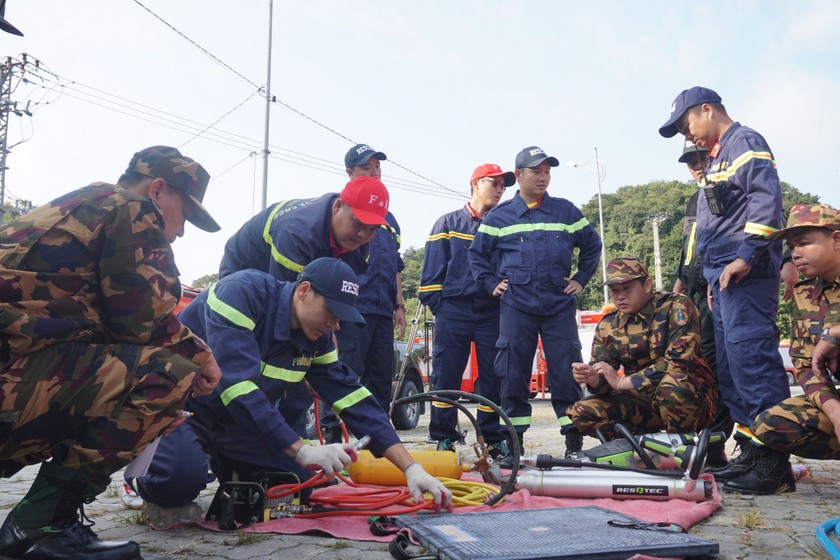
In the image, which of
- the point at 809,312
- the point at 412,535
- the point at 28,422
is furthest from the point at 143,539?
the point at 809,312

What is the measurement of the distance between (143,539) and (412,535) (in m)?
1.07

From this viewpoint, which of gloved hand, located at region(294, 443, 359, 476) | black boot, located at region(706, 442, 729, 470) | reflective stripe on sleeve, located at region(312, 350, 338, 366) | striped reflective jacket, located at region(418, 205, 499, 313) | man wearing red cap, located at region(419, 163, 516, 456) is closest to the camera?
gloved hand, located at region(294, 443, 359, 476)

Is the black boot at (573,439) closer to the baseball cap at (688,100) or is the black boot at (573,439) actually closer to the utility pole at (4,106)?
the baseball cap at (688,100)

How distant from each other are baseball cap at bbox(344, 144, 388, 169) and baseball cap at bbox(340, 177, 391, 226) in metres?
1.56

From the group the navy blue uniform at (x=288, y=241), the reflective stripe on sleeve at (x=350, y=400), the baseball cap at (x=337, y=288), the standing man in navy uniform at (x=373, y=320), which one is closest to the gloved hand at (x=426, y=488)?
the reflective stripe on sleeve at (x=350, y=400)

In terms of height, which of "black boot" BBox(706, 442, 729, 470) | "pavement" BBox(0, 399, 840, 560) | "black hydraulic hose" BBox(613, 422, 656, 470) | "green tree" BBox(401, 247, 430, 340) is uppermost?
"green tree" BBox(401, 247, 430, 340)

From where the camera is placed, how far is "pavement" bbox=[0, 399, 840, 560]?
2338mm

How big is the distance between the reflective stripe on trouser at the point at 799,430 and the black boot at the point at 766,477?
96 millimetres

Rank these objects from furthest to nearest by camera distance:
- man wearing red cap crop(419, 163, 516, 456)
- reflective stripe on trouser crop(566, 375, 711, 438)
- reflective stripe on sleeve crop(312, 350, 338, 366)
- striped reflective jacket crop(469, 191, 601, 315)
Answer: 1. man wearing red cap crop(419, 163, 516, 456)
2. striped reflective jacket crop(469, 191, 601, 315)
3. reflective stripe on trouser crop(566, 375, 711, 438)
4. reflective stripe on sleeve crop(312, 350, 338, 366)

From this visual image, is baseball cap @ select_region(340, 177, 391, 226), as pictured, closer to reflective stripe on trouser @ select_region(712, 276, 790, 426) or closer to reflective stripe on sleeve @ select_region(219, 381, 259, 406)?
reflective stripe on sleeve @ select_region(219, 381, 259, 406)

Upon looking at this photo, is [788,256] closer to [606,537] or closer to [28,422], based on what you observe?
[606,537]

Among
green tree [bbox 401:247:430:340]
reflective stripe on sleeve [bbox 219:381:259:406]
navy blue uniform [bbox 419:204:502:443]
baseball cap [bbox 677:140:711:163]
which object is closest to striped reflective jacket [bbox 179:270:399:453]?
reflective stripe on sleeve [bbox 219:381:259:406]

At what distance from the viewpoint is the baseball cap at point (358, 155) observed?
17.0 ft

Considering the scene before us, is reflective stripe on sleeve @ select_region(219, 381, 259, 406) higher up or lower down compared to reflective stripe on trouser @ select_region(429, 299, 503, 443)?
lower down
